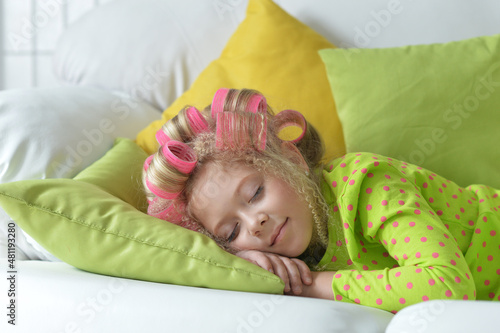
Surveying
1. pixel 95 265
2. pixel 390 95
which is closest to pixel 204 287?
pixel 95 265

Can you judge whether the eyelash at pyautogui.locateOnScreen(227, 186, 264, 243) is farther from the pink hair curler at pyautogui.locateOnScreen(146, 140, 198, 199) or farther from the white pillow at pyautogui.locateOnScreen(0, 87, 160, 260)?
the white pillow at pyautogui.locateOnScreen(0, 87, 160, 260)

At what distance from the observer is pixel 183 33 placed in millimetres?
1650

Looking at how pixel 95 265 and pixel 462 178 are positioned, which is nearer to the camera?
pixel 95 265

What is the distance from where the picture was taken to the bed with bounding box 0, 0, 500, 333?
0.77 m

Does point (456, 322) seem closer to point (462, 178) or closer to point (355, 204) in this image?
point (355, 204)

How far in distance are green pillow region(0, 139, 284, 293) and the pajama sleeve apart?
165 millimetres

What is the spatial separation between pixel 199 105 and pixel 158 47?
0.33 metres

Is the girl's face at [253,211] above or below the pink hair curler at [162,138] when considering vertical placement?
below

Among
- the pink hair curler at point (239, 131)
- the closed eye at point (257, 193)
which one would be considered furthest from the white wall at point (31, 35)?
the closed eye at point (257, 193)

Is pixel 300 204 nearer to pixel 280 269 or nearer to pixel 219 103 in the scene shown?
pixel 280 269

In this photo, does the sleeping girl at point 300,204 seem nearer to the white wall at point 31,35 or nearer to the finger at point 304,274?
the finger at point 304,274

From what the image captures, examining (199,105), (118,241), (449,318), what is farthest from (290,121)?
(449,318)

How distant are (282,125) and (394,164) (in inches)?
9.7

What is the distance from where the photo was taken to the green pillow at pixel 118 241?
0.84m
